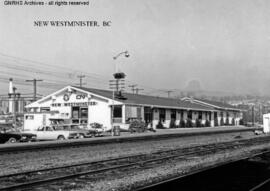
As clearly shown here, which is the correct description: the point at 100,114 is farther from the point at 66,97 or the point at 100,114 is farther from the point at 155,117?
the point at 155,117

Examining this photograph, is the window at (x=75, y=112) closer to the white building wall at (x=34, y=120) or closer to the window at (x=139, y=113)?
the window at (x=139, y=113)

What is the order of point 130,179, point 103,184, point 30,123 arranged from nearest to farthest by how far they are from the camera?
point 103,184, point 130,179, point 30,123

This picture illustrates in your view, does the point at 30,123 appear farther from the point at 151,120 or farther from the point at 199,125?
the point at 199,125

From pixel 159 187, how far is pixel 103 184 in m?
1.89

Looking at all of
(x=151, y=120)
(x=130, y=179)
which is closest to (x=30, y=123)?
(x=151, y=120)

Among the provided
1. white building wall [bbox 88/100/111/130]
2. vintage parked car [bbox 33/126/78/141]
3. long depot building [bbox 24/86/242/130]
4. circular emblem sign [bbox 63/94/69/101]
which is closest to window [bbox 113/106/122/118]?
long depot building [bbox 24/86/242/130]

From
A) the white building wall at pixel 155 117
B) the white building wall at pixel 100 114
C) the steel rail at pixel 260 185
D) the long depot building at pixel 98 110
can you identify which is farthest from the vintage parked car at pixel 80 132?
the steel rail at pixel 260 185

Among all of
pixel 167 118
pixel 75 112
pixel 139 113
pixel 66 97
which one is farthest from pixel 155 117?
pixel 66 97

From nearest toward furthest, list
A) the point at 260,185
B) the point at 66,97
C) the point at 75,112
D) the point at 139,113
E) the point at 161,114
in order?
the point at 260,185 → the point at 139,113 → the point at 75,112 → the point at 66,97 → the point at 161,114

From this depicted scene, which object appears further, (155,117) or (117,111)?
(155,117)

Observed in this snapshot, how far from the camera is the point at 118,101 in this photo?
5403 centimetres

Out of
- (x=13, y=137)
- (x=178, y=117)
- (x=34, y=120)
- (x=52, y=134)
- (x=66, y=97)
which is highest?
(x=66, y=97)

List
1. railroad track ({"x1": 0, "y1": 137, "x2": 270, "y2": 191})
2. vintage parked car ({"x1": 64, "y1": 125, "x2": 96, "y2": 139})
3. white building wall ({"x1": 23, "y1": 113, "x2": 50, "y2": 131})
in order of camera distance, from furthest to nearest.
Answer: white building wall ({"x1": 23, "y1": 113, "x2": 50, "y2": 131}), vintage parked car ({"x1": 64, "y1": 125, "x2": 96, "y2": 139}), railroad track ({"x1": 0, "y1": 137, "x2": 270, "y2": 191})

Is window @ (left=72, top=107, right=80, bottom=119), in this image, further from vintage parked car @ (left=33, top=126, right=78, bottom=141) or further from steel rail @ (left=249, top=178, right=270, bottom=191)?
steel rail @ (left=249, top=178, right=270, bottom=191)
